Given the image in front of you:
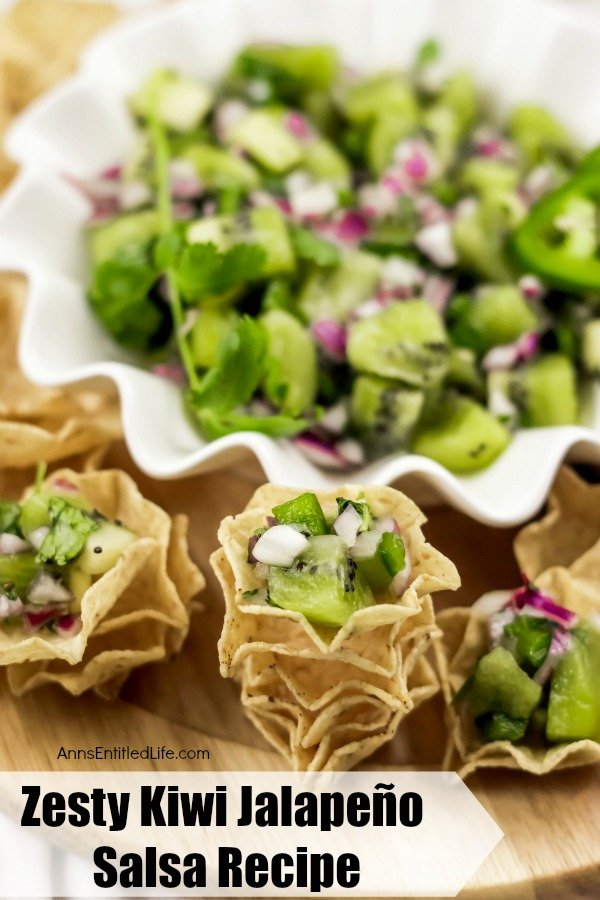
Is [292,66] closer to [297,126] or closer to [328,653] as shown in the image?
[297,126]

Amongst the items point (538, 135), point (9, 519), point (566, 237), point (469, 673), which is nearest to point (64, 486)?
point (9, 519)

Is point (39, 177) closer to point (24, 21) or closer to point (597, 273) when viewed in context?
point (24, 21)

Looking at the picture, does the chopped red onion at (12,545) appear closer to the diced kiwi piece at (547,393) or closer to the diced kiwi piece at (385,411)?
the diced kiwi piece at (385,411)

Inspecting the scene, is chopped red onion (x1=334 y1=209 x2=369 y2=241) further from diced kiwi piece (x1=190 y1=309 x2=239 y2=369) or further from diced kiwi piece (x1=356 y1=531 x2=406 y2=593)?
diced kiwi piece (x1=356 y1=531 x2=406 y2=593)

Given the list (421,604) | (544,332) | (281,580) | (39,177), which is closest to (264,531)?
(281,580)

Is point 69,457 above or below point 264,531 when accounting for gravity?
below
